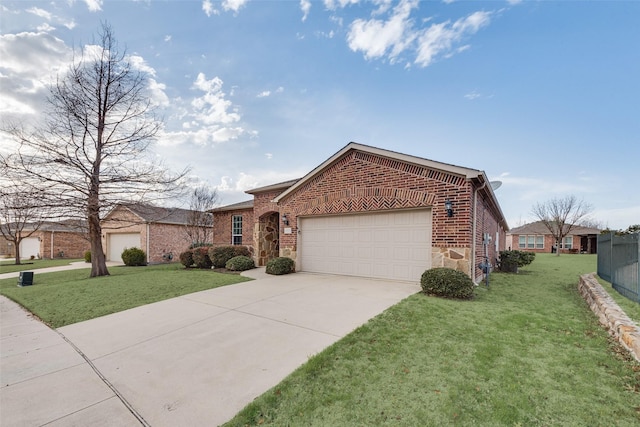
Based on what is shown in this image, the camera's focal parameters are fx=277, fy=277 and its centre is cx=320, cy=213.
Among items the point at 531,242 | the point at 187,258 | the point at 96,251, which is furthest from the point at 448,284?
the point at 531,242

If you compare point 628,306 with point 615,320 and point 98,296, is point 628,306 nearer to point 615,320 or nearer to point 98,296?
point 615,320

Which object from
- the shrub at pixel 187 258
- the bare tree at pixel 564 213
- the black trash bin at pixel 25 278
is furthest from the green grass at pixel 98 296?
the bare tree at pixel 564 213

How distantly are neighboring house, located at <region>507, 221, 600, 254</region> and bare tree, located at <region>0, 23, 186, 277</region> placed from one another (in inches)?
1670

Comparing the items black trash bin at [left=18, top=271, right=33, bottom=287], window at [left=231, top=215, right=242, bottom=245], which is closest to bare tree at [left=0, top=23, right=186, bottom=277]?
black trash bin at [left=18, top=271, right=33, bottom=287]

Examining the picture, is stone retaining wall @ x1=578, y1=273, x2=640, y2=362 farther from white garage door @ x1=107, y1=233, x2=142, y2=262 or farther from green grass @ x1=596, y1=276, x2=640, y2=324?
white garage door @ x1=107, y1=233, x2=142, y2=262

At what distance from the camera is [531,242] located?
37.4 m

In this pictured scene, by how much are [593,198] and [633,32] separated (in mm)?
33754

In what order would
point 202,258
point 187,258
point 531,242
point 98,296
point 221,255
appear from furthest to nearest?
point 531,242 < point 187,258 < point 202,258 < point 221,255 < point 98,296

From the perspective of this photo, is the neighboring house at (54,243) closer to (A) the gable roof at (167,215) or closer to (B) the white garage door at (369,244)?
(A) the gable roof at (167,215)

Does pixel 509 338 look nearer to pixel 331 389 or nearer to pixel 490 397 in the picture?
pixel 490 397

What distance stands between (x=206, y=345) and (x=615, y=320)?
6575 mm

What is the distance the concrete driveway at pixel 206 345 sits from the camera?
9.48ft

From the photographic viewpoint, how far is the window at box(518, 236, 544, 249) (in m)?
36.8

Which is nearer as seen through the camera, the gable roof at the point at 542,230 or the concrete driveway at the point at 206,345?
the concrete driveway at the point at 206,345
